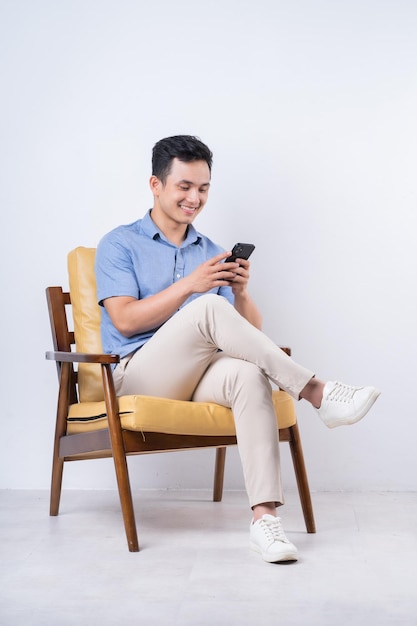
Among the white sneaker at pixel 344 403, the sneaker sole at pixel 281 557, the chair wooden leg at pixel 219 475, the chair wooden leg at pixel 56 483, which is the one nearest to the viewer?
the sneaker sole at pixel 281 557

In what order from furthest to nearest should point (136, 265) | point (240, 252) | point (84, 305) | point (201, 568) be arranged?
1. point (84, 305)
2. point (136, 265)
3. point (240, 252)
4. point (201, 568)

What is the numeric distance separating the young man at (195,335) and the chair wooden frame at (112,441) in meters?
0.15

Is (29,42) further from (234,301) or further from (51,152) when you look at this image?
(234,301)

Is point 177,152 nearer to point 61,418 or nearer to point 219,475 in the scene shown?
point 61,418

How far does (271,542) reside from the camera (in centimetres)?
229

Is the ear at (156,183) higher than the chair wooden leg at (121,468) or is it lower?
higher

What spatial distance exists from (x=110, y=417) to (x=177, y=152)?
99cm

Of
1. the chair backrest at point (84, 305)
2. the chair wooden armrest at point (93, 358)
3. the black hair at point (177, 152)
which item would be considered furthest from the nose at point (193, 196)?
the chair wooden armrest at point (93, 358)

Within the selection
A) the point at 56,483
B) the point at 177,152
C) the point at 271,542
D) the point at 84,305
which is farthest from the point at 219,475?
the point at 177,152

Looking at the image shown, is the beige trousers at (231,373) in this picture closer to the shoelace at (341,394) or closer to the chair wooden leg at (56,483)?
the shoelace at (341,394)

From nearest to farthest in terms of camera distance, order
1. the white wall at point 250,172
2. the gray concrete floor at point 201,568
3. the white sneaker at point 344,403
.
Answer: the gray concrete floor at point 201,568 < the white sneaker at point 344,403 < the white wall at point 250,172

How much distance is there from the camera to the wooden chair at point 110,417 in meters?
2.44

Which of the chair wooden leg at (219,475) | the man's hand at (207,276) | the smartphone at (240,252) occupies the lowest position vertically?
the chair wooden leg at (219,475)

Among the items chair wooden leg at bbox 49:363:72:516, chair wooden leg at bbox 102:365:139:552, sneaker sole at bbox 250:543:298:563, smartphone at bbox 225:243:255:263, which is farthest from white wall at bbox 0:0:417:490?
sneaker sole at bbox 250:543:298:563
